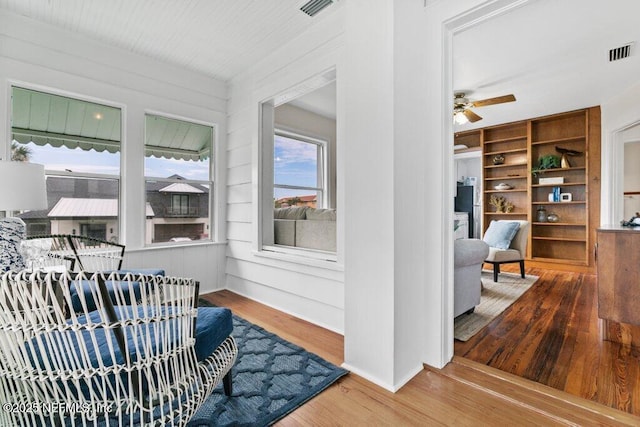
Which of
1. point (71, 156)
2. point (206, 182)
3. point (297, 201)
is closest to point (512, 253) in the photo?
point (297, 201)

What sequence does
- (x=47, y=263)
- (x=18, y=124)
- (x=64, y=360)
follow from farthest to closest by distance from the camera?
(x=18, y=124)
(x=47, y=263)
(x=64, y=360)

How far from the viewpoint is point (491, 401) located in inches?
64.2

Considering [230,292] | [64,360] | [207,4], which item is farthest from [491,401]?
[207,4]

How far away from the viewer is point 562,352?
7.07 ft

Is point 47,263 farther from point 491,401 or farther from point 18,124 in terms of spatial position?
point 491,401

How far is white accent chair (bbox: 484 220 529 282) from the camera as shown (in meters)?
4.21

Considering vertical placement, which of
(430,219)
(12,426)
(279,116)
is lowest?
(12,426)

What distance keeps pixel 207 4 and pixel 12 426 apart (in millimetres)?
2796

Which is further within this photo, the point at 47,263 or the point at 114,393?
the point at 47,263

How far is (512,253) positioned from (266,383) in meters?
3.97

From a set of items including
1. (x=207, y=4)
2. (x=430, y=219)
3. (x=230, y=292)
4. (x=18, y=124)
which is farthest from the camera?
(x=230, y=292)

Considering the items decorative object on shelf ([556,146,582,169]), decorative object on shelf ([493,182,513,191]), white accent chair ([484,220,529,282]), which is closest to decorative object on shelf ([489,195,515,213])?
decorative object on shelf ([493,182,513,191])

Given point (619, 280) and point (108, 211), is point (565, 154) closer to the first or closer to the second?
point (619, 280)

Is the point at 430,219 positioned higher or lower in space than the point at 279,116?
lower
